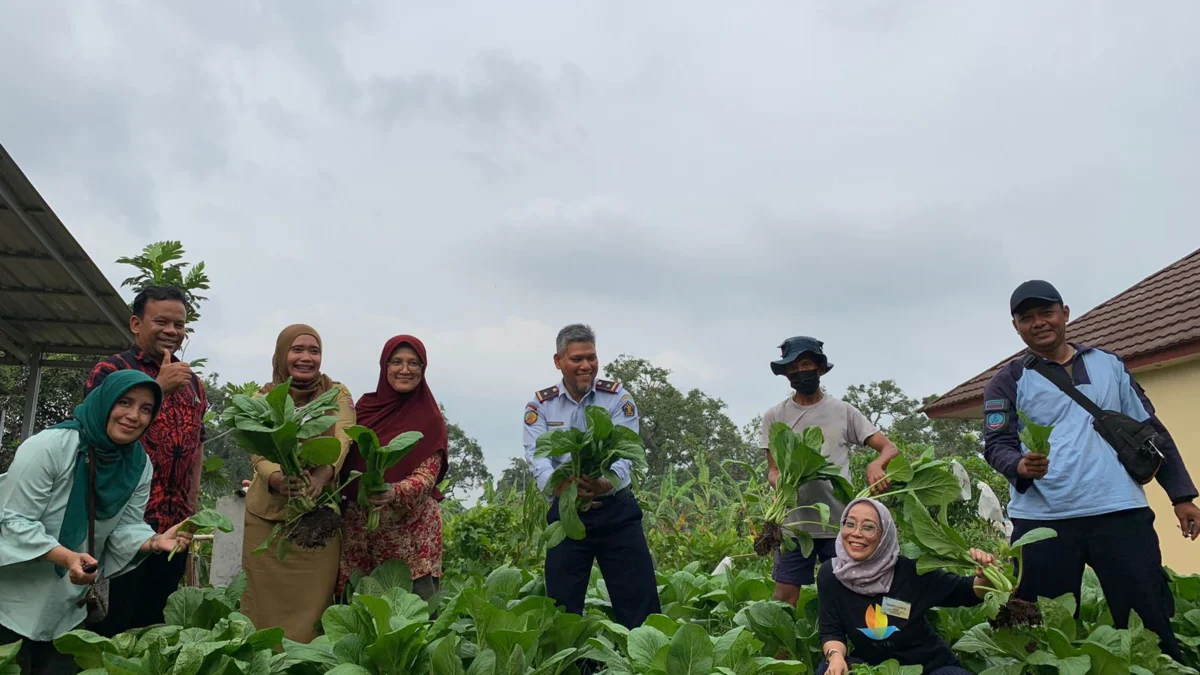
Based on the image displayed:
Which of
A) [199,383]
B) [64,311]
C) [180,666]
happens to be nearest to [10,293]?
[64,311]

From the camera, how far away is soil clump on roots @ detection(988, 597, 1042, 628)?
2.95 meters

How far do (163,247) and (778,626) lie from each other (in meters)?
3.40

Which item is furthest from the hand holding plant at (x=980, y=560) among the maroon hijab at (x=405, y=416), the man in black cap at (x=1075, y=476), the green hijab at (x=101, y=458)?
the green hijab at (x=101, y=458)

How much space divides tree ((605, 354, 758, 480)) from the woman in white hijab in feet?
82.2

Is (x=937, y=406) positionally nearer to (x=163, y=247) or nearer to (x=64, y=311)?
(x=163, y=247)

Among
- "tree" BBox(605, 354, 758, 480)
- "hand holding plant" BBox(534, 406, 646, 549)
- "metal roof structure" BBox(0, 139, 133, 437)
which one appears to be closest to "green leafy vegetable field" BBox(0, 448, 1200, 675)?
"hand holding plant" BBox(534, 406, 646, 549)

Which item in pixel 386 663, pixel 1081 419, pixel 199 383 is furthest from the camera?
pixel 199 383

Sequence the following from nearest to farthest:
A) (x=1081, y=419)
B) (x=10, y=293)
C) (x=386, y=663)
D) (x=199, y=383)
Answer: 1. (x=386, y=663)
2. (x=1081, y=419)
3. (x=199, y=383)
4. (x=10, y=293)

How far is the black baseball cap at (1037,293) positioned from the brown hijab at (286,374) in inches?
112

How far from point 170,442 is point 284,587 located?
74cm

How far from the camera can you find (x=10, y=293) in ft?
25.2

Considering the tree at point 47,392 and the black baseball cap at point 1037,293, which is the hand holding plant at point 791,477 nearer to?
the black baseball cap at point 1037,293

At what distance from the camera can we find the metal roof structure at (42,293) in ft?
22.4

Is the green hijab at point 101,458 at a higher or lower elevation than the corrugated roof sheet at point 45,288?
lower
